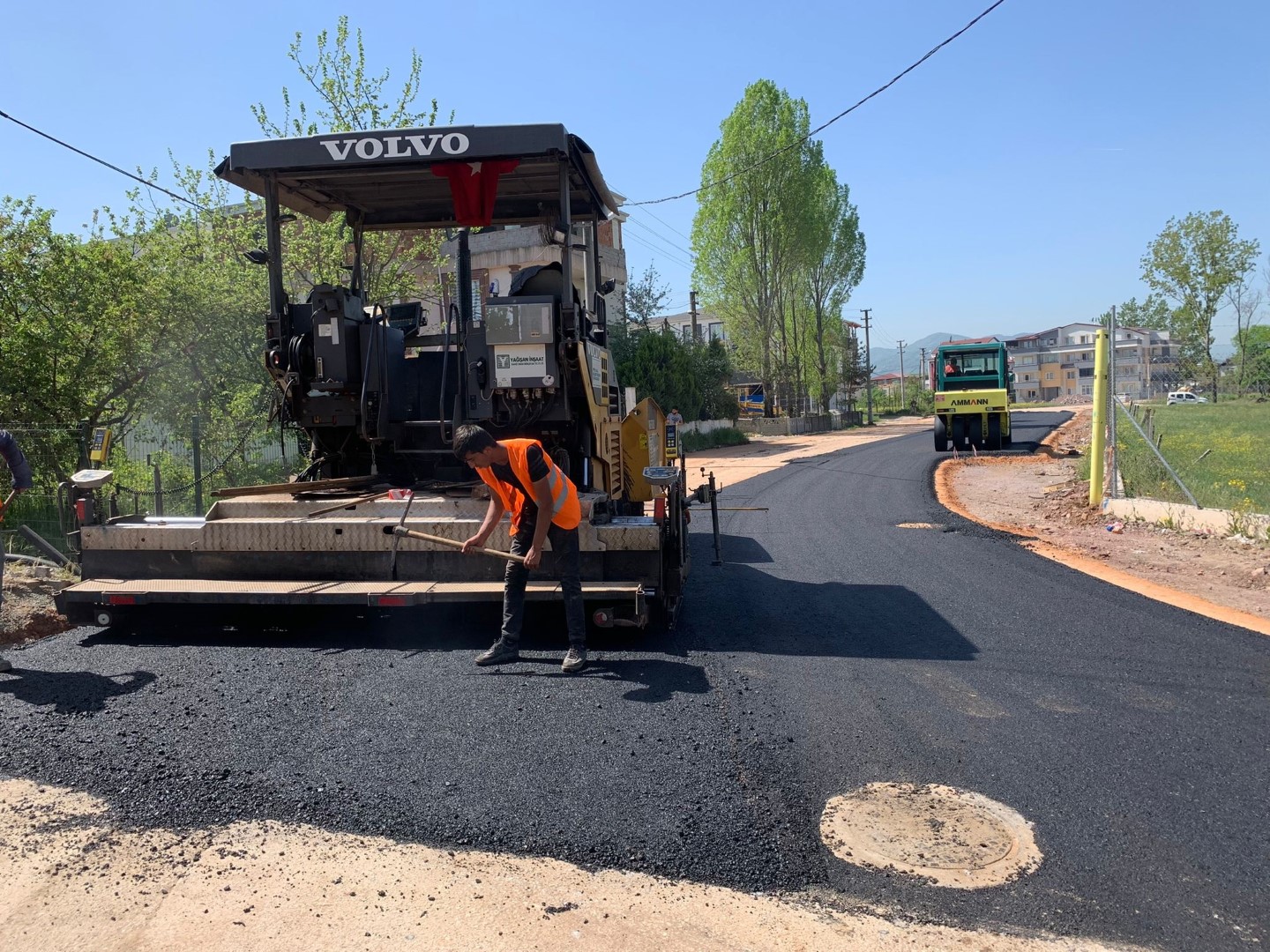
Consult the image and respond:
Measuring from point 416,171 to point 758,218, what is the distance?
38734mm

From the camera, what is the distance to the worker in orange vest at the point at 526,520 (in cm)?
540

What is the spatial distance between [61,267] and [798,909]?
1301 cm

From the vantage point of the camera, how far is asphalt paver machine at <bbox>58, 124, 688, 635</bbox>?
6.04m

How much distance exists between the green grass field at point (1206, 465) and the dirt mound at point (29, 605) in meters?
11.1

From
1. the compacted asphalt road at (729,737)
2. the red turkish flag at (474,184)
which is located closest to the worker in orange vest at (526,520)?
the compacted asphalt road at (729,737)

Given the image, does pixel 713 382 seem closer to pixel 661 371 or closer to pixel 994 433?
pixel 661 371

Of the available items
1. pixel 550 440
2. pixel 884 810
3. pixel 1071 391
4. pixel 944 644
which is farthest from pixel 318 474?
pixel 1071 391

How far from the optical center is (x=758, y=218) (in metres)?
43.8

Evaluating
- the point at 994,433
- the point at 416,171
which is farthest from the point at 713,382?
the point at 416,171

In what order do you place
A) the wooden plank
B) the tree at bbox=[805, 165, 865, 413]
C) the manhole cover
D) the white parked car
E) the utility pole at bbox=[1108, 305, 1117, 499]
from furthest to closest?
the white parked car, the tree at bbox=[805, 165, 865, 413], the utility pole at bbox=[1108, 305, 1117, 499], the wooden plank, the manhole cover

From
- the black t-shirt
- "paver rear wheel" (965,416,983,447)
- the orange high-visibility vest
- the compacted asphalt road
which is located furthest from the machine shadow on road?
"paver rear wheel" (965,416,983,447)

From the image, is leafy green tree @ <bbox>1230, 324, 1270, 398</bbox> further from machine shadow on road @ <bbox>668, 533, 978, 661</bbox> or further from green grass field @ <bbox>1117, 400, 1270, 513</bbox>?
machine shadow on road @ <bbox>668, 533, 978, 661</bbox>

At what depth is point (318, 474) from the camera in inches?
298

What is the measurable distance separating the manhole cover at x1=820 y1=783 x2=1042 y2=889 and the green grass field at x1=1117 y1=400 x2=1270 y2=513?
8.38m
